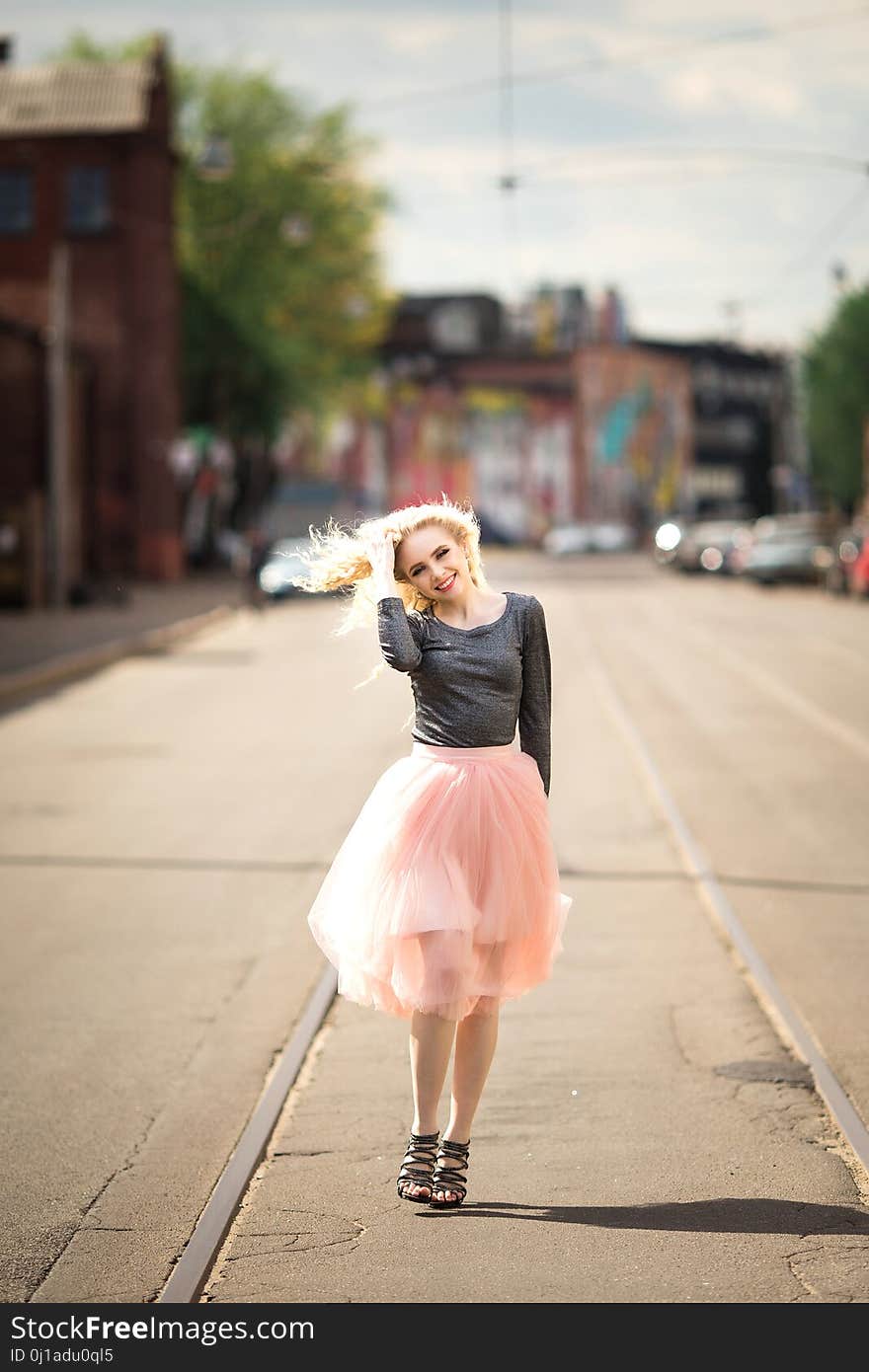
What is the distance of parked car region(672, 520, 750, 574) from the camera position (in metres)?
64.4

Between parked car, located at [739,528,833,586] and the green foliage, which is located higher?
the green foliage

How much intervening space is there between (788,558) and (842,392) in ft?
125

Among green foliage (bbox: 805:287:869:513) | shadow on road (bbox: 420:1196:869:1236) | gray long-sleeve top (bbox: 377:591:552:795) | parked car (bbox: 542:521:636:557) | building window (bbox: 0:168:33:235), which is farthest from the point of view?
parked car (bbox: 542:521:636:557)

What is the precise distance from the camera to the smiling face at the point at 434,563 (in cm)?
535

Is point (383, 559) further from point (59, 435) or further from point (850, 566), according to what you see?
point (850, 566)

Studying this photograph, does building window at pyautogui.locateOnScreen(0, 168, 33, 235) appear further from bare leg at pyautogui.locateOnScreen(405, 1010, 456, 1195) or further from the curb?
bare leg at pyautogui.locateOnScreen(405, 1010, 456, 1195)

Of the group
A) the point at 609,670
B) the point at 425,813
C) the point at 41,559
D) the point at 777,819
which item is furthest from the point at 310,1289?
the point at 41,559

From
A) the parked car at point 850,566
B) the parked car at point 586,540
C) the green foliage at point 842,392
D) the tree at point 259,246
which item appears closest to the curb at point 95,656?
the parked car at point 850,566

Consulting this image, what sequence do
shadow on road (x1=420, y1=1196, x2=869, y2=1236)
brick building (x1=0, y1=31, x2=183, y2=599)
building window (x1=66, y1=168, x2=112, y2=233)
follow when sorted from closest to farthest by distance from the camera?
1. shadow on road (x1=420, y1=1196, x2=869, y2=1236)
2. brick building (x1=0, y1=31, x2=183, y2=599)
3. building window (x1=66, y1=168, x2=112, y2=233)

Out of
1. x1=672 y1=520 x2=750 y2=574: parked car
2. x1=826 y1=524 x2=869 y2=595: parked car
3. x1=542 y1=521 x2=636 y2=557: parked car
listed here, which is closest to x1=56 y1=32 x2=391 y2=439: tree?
x1=672 y1=520 x2=750 y2=574: parked car

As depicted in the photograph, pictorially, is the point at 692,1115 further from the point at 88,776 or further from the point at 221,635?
the point at 221,635

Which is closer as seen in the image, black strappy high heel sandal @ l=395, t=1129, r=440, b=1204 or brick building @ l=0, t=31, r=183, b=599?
black strappy high heel sandal @ l=395, t=1129, r=440, b=1204

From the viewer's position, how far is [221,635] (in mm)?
35250

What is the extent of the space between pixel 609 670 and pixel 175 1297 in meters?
21.9
